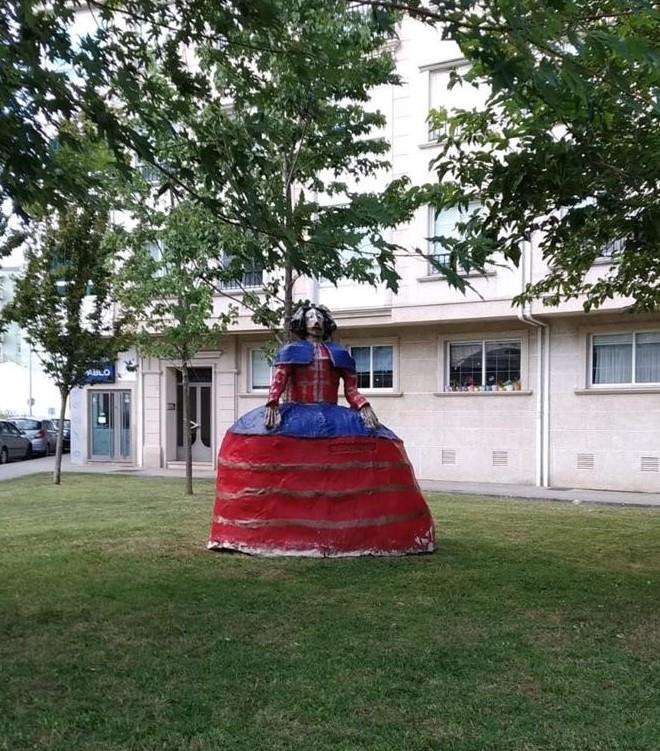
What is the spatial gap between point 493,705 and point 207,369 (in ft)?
62.6

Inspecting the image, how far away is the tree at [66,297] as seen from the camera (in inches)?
652

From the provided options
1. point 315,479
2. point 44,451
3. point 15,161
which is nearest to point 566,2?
point 15,161

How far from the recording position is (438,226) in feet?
60.8

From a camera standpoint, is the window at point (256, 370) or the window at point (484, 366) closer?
the window at point (484, 366)

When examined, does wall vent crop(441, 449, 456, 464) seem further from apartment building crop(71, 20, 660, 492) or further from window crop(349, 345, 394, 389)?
window crop(349, 345, 394, 389)

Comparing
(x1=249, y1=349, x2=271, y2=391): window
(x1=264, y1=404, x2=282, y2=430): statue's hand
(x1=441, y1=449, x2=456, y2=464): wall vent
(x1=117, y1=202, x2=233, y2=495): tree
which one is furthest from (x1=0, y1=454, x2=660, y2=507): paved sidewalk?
(x1=264, y1=404, x2=282, y2=430): statue's hand

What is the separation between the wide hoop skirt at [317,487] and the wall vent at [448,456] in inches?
432

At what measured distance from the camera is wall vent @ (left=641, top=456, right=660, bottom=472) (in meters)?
16.4

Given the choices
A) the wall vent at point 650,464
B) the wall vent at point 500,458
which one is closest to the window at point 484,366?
the wall vent at point 500,458

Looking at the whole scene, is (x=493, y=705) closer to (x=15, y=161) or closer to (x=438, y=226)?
(x=15, y=161)

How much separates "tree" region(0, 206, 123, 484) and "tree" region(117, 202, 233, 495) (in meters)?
1.80

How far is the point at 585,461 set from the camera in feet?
56.4

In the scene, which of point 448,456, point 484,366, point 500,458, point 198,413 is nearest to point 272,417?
point 500,458

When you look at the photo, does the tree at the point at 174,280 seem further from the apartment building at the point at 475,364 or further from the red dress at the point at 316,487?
the red dress at the point at 316,487
